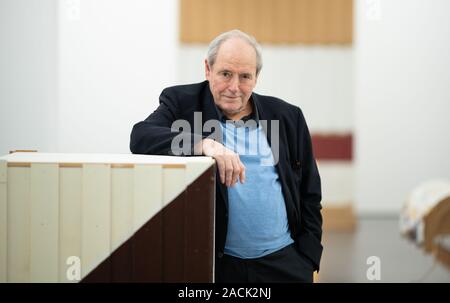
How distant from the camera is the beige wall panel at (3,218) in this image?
1.05m

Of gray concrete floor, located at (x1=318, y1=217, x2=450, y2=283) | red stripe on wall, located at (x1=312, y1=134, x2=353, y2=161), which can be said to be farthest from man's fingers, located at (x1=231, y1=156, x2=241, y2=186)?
red stripe on wall, located at (x1=312, y1=134, x2=353, y2=161)

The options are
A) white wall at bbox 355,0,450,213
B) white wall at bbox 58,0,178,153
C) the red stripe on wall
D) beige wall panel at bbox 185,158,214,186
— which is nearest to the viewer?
beige wall panel at bbox 185,158,214,186

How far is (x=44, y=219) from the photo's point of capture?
3.47 ft

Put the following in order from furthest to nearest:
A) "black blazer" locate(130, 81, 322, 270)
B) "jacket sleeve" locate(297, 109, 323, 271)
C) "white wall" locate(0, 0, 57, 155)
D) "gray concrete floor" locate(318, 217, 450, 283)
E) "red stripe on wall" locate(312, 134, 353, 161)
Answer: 1. "red stripe on wall" locate(312, 134, 353, 161)
2. "gray concrete floor" locate(318, 217, 450, 283)
3. "white wall" locate(0, 0, 57, 155)
4. "jacket sleeve" locate(297, 109, 323, 271)
5. "black blazer" locate(130, 81, 322, 270)

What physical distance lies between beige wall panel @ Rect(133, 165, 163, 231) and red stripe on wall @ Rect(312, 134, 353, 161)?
4473 mm

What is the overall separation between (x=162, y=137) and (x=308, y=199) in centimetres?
47

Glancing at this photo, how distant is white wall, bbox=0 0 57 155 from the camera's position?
215cm

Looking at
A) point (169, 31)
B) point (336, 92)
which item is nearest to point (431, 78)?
point (336, 92)

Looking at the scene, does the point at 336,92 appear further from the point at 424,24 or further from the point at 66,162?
the point at 66,162

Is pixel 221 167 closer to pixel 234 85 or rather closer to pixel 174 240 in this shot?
pixel 174 240

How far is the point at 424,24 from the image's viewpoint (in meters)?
5.66

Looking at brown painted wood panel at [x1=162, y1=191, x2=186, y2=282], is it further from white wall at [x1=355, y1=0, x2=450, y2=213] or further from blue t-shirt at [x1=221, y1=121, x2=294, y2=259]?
white wall at [x1=355, y1=0, x2=450, y2=213]

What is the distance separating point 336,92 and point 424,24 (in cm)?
116
